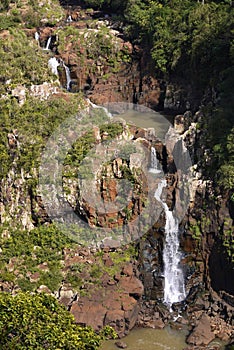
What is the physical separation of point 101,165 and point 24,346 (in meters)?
12.9

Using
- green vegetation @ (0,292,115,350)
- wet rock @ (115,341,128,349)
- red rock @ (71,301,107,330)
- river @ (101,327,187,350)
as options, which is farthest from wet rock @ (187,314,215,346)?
green vegetation @ (0,292,115,350)

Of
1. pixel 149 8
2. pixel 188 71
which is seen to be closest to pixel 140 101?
pixel 188 71

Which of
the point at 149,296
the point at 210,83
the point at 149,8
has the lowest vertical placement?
the point at 149,296

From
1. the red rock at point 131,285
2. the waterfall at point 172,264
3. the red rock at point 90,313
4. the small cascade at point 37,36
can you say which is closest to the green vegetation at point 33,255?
the red rock at point 90,313

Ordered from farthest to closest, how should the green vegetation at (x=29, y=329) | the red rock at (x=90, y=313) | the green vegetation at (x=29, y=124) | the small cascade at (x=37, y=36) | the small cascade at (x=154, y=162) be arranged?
the small cascade at (x=37, y=36) → the small cascade at (x=154, y=162) → the green vegetation at (x=29, y=124) → the red rock at (x=90, y=313) → the green vegetation at (x=29, y=329)

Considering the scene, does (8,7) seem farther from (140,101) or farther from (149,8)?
(140,101)

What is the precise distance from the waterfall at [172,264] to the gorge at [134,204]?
40 millimetres

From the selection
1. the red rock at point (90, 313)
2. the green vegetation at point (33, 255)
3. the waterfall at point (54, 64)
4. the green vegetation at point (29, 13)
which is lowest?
the red rock at point (90, 313)

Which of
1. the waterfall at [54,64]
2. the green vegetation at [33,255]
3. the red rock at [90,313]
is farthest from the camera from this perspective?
the waterfall at [54,64]

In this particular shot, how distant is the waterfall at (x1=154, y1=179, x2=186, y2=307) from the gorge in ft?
0.13

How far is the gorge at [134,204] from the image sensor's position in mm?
20688

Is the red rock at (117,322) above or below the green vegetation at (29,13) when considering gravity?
below

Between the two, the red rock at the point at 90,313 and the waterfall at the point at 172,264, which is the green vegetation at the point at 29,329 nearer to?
the red rock at the point at 90,313

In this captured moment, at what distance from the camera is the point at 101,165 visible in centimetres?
2384
